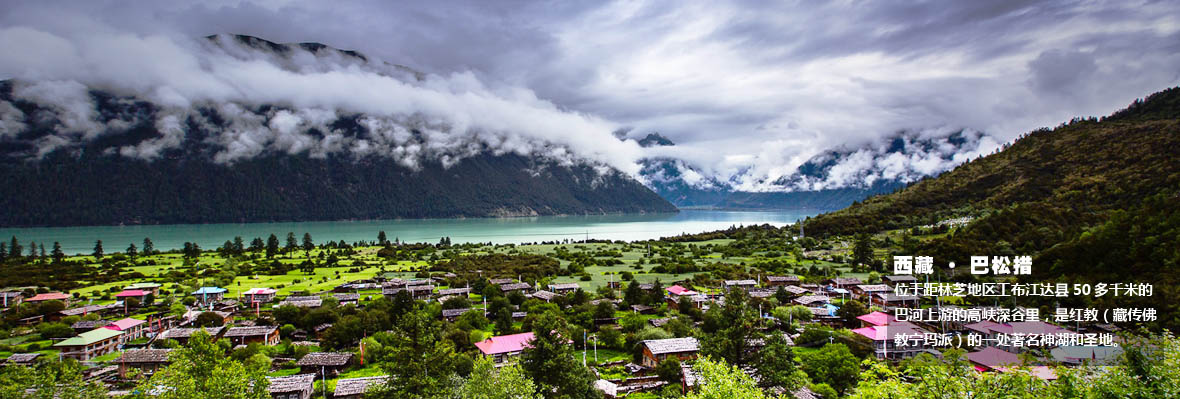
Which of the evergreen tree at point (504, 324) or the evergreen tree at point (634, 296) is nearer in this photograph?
the evergreen tree at point (504, 324)

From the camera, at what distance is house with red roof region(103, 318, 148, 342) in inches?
1355

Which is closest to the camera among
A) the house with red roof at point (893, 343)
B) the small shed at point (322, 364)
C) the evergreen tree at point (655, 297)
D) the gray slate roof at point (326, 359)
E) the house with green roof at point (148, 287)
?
the small shed at point (322, 364)

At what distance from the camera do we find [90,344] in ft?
103

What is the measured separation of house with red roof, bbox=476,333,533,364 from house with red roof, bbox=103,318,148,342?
23343 mm

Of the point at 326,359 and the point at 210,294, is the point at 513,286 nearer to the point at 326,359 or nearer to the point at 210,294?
the point at 326,359

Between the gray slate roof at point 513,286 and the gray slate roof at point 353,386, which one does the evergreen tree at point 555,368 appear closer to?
the gray slate roof at point 353,386

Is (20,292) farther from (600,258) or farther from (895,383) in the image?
(895,383)

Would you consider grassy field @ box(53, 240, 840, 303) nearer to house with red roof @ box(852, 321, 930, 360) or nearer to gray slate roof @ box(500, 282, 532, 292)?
gray slate roof @ box(500, 282, 532, 292)

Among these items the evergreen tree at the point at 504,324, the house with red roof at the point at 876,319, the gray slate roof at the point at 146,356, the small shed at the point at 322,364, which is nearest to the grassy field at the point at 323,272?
the evergreen tree at the point at 504,324

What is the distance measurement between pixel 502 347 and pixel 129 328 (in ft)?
→ 83.2

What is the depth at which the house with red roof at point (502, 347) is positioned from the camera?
30.0m

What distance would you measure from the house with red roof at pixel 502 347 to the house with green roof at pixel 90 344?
22324 mm

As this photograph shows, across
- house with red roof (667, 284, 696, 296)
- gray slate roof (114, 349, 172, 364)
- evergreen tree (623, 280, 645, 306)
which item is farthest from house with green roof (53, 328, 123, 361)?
house with red roof (667, 284, 696, 296)

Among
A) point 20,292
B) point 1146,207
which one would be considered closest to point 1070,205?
point 1146,207
